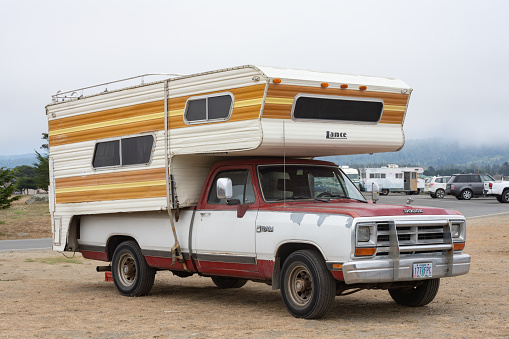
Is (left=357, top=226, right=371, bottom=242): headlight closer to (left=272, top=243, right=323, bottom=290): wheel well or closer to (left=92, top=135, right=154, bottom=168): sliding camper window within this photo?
(left=272, top=243, right=323, bottom=290): wheel well

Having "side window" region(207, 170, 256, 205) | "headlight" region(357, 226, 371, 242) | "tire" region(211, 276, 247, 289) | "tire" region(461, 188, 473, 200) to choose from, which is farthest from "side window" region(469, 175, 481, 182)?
"headlight" region(357, 226, 371, 242)

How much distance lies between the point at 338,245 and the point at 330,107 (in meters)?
2.21

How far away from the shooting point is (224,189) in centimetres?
949

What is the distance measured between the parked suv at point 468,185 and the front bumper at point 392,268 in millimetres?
38963

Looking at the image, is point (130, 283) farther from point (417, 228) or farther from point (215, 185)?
point (417, 228)

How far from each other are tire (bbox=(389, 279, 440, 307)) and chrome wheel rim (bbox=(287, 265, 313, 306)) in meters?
1.64

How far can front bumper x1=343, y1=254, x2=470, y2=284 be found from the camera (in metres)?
8.35

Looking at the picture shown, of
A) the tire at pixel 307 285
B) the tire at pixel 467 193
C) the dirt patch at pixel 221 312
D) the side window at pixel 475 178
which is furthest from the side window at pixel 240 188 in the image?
the tire at pixel 467 193

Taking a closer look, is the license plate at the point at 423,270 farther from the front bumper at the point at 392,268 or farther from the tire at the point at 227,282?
the tire at the point at 227,282

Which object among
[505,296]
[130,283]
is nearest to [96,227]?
[130,283]

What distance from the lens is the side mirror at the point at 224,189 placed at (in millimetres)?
9484

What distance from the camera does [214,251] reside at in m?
10.2

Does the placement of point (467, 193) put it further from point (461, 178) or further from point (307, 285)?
point (307, 285)

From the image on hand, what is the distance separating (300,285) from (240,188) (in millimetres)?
1728
